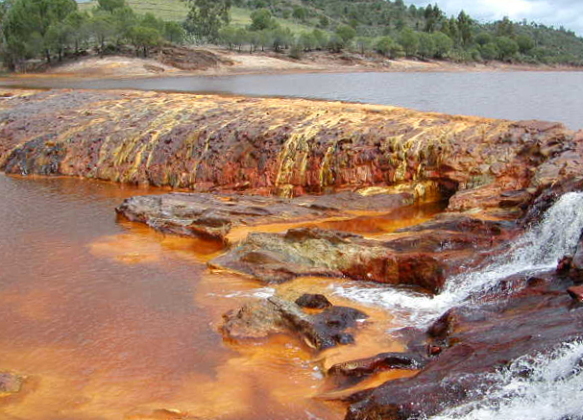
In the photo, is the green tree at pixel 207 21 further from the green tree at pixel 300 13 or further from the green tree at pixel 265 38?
the green tree at pixel 300 13

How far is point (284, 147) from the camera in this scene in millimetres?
16469

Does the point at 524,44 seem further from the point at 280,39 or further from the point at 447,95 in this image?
the point at 447,95

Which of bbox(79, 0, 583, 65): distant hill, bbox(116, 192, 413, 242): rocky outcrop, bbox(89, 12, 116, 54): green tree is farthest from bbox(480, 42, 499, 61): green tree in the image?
bbox(116, 192, 413, 242): rocky outcrop

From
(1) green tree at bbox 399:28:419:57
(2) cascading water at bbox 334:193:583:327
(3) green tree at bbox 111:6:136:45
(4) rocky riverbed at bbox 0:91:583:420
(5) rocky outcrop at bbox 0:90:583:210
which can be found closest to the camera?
(4) rocky riverbed at bbox 0:91:583:420

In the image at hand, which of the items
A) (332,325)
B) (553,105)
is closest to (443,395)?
(332,325)

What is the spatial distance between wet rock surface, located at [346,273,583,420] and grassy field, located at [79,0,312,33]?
8701 centimetres

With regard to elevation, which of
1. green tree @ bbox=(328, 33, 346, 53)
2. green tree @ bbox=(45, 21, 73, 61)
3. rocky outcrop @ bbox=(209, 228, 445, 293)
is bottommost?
rocky outcrop @ bbox=(209, 228, 445, 293)

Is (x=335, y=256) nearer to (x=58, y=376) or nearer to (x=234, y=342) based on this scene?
(x=234, y=342)

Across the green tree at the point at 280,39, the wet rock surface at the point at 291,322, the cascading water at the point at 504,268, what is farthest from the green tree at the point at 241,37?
the wet rock surface at the point at 291,322

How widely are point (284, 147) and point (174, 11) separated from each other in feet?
295

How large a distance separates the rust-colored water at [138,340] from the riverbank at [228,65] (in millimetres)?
45578

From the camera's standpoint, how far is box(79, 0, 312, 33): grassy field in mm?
94131

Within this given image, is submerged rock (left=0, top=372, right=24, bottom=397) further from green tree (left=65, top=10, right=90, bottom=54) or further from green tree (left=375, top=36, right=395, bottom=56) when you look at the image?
green tree (left=375, top=36, right=395, bottom=56)

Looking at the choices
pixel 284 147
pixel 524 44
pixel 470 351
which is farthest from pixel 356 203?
pixel 524 44
